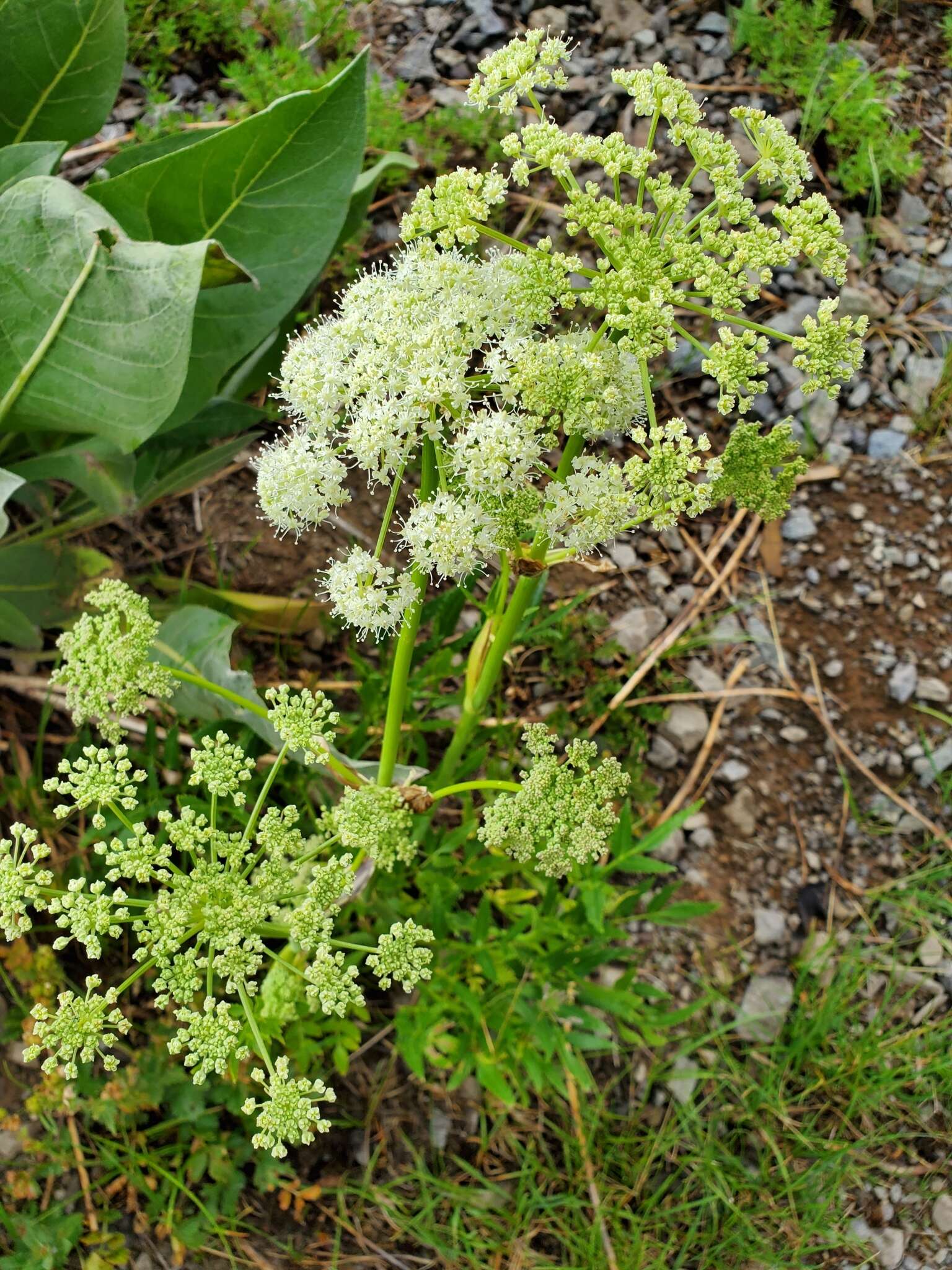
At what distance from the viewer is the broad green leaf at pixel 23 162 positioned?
1.98 metres

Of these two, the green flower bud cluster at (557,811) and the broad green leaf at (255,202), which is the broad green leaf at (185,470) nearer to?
the broad green leaf at (255,202)

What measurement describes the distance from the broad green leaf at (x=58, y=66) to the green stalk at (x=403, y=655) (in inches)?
53.8

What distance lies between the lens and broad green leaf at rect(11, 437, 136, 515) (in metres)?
2.18

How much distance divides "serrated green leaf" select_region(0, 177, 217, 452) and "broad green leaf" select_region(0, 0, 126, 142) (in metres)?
0.50

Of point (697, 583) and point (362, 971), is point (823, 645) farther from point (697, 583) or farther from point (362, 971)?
point (362, 971)

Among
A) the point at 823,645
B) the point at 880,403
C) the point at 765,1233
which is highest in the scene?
the point at 880,403

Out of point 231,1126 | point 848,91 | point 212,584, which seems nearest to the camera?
point 231,1126

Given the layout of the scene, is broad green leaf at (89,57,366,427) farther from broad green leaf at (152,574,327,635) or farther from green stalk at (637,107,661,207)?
green stalk at (637,107,661,207)

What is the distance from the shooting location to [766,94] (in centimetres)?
317

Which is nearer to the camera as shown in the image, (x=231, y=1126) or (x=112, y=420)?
(x=112, y=420)

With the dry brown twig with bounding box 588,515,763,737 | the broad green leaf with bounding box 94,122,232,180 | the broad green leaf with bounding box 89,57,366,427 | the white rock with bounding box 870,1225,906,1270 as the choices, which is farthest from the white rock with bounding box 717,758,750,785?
the broad green leaf with bounding box 94,122,232,180

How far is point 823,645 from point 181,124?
2.28 metres

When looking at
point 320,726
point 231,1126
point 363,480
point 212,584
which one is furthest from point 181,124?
point 231,1126

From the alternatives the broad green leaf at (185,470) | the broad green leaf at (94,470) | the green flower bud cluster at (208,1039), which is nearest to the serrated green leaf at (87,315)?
the broad green leaf at (94,470)
